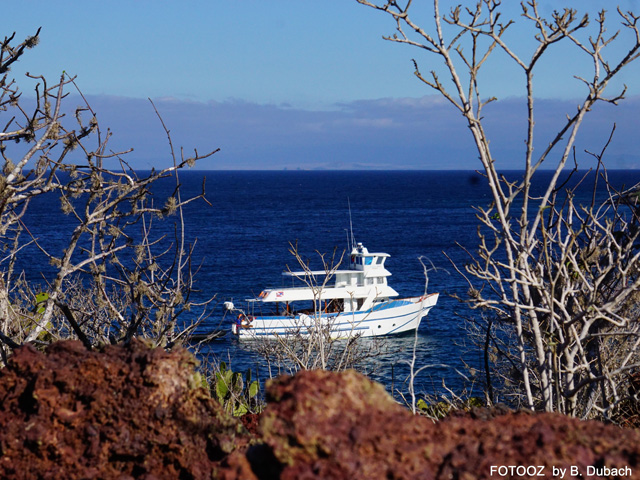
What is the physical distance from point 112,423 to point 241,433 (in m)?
0.55

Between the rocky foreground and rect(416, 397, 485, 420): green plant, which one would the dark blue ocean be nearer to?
rect(416, 397, 485, 420): green plant

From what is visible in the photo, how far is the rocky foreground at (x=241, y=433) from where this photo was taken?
1901mm

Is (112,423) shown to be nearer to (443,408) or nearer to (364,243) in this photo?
(443,408)

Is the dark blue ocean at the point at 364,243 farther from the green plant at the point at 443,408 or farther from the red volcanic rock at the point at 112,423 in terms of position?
the red volcanic rock at the point at 112,423

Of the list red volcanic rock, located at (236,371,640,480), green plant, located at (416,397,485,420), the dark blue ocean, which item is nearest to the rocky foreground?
red volcanic rock, located at (236,371,640,480)

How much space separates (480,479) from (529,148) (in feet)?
7.10

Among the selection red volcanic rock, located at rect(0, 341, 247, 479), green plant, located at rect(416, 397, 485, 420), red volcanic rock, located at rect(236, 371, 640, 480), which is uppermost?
red volcanic rock, located at rect(236, 371, 640, 480)

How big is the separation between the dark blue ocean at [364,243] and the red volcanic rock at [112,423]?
2206 millimetres

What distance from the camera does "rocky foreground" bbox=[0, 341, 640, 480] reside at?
1.90m

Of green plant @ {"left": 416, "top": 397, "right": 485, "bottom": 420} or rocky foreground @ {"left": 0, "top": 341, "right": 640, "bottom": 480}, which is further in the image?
green plant @ {"left": 416, "top": 397, "right": 485, "bottom": 420}

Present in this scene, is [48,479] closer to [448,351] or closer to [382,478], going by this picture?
[382,478]

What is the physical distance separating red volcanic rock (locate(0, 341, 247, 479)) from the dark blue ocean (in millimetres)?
2206

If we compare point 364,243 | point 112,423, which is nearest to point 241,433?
point 112,423

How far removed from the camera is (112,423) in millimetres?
2549
